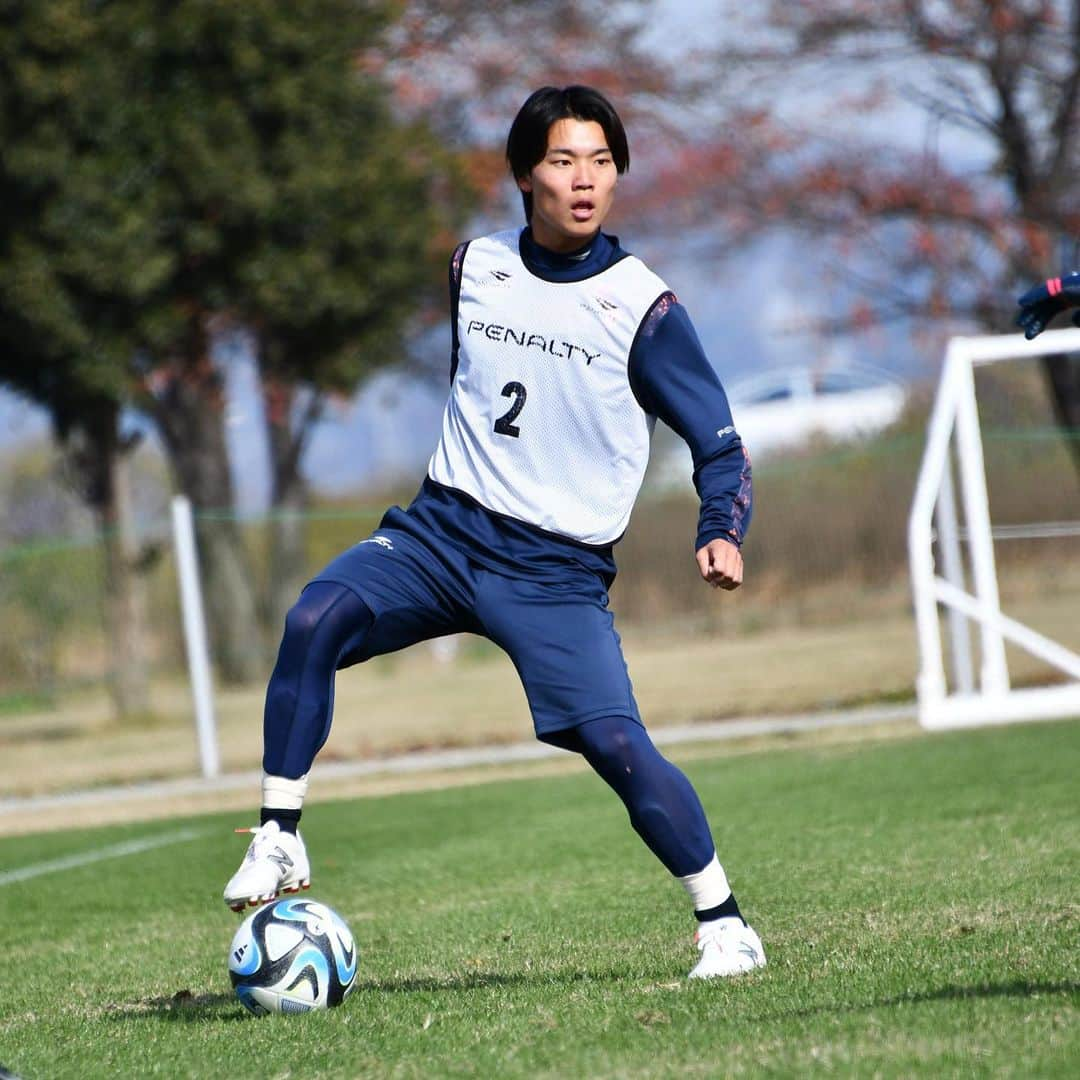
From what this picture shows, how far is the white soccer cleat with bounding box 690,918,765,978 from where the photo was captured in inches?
178

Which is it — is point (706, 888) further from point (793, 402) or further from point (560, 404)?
point (793, 402)

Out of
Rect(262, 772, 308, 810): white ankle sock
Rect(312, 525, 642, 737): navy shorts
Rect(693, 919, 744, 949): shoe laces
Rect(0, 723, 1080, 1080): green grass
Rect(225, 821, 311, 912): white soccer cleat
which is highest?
Rect(312, 525, 642, 737): navy shorts

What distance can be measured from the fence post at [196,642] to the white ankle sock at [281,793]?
924cm

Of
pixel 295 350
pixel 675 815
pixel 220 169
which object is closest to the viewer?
pixel 675 815

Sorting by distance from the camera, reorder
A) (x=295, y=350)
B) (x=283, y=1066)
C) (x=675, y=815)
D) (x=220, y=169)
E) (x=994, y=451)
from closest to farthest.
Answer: (x=283, y=1066)
(x=675, y=815)
(x=994, y=451)
(x=220, y=169)
(x=295, y=350)

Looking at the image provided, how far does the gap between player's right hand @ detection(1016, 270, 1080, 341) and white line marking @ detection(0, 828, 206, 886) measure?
5837 millimetres

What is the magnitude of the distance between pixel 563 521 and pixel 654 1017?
1253 mm

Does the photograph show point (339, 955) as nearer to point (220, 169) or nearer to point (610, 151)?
point (610, 151)

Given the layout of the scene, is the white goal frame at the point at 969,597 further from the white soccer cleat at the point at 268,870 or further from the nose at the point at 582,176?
the white soccer cleat at the point at 268,870

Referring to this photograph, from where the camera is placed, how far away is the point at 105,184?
17047 mm

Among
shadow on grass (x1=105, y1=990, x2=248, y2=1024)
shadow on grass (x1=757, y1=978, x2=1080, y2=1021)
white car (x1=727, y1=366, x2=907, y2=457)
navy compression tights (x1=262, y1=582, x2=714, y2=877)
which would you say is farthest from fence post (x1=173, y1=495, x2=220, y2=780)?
white car (x1=727, y1=366, x2=907, y2=457)

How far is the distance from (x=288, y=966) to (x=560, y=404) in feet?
4.90

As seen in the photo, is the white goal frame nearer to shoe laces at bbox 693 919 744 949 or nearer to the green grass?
the green grass

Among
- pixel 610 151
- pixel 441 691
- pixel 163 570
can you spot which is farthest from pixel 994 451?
pixel 610 151
